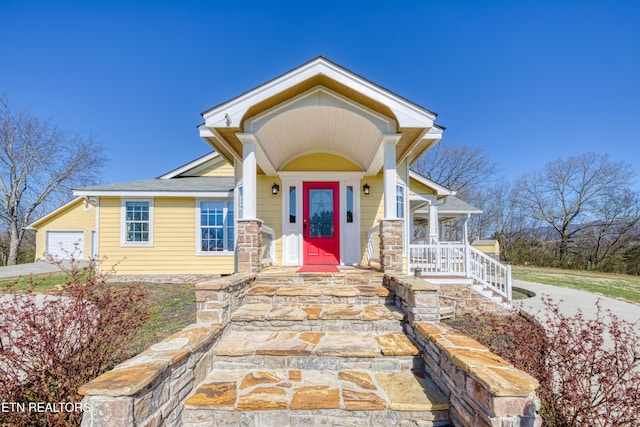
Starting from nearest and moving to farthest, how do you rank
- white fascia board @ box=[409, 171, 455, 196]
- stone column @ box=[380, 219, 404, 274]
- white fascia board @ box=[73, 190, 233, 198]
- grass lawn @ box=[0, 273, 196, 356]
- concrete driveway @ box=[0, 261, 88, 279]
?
grass lawn @ box=[0, 273, 196, 356] → stone column @ box=[380, 219, 404, 274] → white fascia board @ box=[73, 190, 233, 198] → white fascia board @ box=[409, 171, 455, 196] → concrete driveway @ box=[0, 261, 88, 279]

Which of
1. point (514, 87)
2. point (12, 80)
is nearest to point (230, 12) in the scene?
point (514, 87)

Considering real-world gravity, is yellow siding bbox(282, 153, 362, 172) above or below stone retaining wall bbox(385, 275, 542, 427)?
above

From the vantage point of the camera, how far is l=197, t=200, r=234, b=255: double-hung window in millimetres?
9023

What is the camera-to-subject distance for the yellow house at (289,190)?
16.2 feet

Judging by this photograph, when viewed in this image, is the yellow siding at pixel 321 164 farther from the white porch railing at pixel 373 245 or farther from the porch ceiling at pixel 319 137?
the white porch railing at pixel 373 245

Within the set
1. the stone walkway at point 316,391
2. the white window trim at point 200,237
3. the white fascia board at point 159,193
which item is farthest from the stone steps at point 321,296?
the white fascia board at point 159,193

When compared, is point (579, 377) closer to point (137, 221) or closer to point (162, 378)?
point (162, 378)

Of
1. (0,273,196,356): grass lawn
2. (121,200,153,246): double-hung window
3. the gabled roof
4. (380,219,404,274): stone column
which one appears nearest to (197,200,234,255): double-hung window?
the gabled roof

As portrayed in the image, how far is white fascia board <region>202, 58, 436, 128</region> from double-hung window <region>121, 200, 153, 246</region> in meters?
5.53

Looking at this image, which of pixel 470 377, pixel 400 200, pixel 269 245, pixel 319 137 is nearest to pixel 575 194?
pixel 400 200

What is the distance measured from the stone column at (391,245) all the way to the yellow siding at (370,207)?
7.03 feet

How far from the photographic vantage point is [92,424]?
163 centimetres

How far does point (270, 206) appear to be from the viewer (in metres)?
7.16

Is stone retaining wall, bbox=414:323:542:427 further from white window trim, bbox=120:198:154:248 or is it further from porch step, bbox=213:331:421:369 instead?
white window trim, bbox=120:198:154:248
